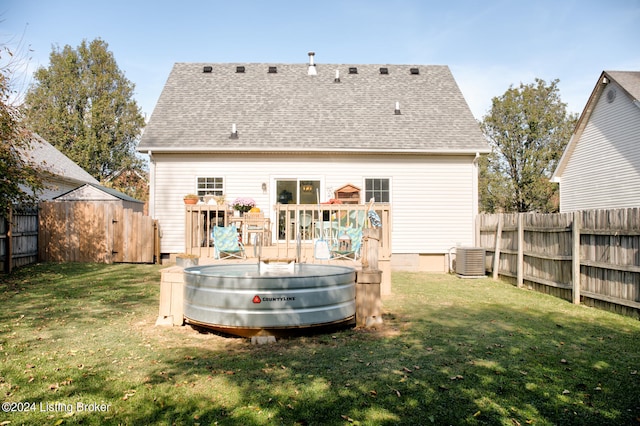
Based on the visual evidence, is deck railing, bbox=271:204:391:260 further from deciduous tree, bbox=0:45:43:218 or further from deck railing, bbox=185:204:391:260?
deciduous tree, bbox=0:45:43:218

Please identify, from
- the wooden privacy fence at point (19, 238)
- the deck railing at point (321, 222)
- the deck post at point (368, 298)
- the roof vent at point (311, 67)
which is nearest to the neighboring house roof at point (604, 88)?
the roof vent at point (311, 67)

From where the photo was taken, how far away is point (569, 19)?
553 inches

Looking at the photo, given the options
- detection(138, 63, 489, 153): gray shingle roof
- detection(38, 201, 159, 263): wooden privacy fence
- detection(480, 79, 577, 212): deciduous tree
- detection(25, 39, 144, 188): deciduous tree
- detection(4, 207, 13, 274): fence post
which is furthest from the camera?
detection(25, 39, 144, 188): deciduous tree

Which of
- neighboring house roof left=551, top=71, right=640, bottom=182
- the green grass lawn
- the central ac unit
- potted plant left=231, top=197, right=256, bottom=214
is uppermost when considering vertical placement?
neighboring house roof left=551, top=71, right=640, bottom=182

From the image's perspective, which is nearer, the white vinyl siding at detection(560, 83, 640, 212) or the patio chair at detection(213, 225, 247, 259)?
the patio chair at detection(213, 225, 247, 259)

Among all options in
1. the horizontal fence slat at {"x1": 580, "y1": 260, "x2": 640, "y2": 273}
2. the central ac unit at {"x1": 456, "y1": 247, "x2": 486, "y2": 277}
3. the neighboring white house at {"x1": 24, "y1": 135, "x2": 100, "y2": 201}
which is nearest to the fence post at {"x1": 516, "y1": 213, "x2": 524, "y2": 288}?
the central ac unit at {"x1": 456, "y1": 247, "x2": 486, "y2": 277}

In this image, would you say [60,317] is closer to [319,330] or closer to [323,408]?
[319,330]

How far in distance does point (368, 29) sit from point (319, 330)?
1452 centimetres

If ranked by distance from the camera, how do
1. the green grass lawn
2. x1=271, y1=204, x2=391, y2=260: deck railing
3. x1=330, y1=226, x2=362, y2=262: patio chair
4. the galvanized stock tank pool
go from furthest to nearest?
x1=271, y1=204, x2=391, y2=260: deck railing
x1=330, y1=226, x2=362, y2=262: patio chair
the galvanized stock tank pool
the green grass lawn

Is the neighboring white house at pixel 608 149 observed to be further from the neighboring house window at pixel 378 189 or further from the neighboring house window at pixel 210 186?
the neighboring house window at pixel 210 186

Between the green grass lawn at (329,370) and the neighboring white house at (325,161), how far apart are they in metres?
6.20

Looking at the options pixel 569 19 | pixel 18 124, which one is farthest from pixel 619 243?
pixel 18 124

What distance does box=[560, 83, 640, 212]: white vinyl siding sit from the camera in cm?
1509

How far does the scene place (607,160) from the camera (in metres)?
16.5
